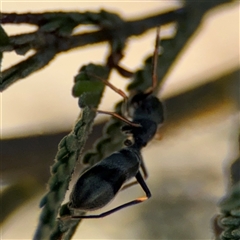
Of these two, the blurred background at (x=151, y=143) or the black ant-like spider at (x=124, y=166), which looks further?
the blurred background at (x=151, y=143)

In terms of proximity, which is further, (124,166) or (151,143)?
(151,143)

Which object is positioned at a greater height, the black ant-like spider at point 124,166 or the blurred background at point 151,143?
the black ant-like spider at point 124,166

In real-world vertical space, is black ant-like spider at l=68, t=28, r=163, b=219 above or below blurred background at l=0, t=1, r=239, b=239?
above

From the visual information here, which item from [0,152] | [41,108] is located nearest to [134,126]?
[0,152]

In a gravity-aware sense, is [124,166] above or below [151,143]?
above

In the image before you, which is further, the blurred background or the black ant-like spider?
the blurred background
